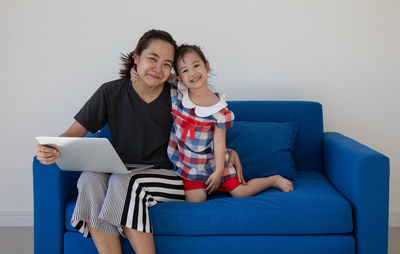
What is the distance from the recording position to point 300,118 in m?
2.09

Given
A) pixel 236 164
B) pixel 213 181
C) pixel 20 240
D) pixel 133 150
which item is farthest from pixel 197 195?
pixel 20 240

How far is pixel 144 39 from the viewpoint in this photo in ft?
5.51

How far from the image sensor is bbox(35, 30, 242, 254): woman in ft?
4.65

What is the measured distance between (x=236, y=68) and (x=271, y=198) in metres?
0.99

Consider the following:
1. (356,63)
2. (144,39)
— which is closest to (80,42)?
(144,39)

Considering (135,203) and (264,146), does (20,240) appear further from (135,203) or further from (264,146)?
(264,146)

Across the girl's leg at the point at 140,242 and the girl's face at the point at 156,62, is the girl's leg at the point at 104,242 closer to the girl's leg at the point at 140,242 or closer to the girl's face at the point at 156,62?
the girl's leg at the point at 140,242

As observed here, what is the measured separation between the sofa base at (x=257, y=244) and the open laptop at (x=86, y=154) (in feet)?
1.11

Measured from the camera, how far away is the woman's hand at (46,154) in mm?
1436

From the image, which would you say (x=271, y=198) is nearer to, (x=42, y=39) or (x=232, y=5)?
(x=232, y=5)

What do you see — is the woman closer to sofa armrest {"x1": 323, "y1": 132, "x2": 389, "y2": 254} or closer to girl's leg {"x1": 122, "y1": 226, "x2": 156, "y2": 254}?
girl's leg {"x1": 122, "y1": 226, "x2": 156, "y2": 254}

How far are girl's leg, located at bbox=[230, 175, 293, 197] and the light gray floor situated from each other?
2.28 ft

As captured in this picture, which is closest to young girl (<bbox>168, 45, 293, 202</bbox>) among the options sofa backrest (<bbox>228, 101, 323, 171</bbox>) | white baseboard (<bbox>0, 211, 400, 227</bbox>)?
sofa backrest (<bbox>228, 101, 323, 171</bbox>)

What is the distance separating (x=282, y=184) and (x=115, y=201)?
73 centimetres
